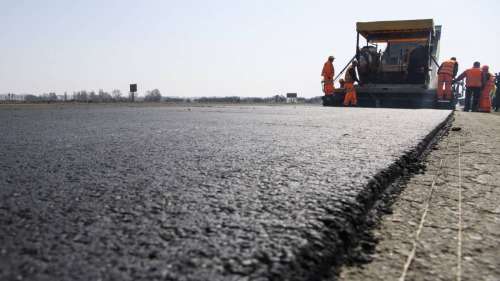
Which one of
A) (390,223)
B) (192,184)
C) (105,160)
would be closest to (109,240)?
(192,184)

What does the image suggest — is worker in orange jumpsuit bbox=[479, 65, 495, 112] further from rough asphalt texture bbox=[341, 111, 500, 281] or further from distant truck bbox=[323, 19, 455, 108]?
rough asphalt texture bbox=[341, 111, 500, 281]

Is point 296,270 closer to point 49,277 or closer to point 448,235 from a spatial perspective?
point 49,277

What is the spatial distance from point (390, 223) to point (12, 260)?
94cm

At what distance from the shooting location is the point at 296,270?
69cm

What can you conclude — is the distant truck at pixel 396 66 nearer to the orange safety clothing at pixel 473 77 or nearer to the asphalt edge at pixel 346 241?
the orange safety clothing at pixel 473 77

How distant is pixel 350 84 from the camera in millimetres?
13320

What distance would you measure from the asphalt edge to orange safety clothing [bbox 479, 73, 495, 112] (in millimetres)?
14778

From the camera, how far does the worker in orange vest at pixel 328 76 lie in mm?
14273

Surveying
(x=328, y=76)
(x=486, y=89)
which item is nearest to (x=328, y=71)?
(x=328, y=76)

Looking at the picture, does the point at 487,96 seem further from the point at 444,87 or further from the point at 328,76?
the point at 328,76

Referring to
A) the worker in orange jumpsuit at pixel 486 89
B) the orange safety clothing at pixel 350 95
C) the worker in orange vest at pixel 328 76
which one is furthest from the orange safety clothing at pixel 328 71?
the worker in orange jumpsuit at pixel 486 89

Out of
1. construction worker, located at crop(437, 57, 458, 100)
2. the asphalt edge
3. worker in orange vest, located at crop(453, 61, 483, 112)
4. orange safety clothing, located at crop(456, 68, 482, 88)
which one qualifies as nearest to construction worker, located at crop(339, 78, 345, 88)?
construction worker, located at crop(437, 57, 458, 100)

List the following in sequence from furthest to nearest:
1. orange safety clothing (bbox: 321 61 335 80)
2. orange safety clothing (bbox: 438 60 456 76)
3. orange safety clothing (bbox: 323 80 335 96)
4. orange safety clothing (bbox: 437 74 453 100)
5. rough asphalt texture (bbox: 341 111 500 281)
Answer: orange safety clothing (bbox: 321 61 335 80)
orange safety clothing (bbox: 323 80 335 96)
orange safety clothing (bbox: 438 60 456 76)
orange safety clothing (bbox: 437 74 453 100)
rough asphalt texture (bbox: 341 111 500 281)

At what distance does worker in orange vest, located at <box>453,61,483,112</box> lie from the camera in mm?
13758
